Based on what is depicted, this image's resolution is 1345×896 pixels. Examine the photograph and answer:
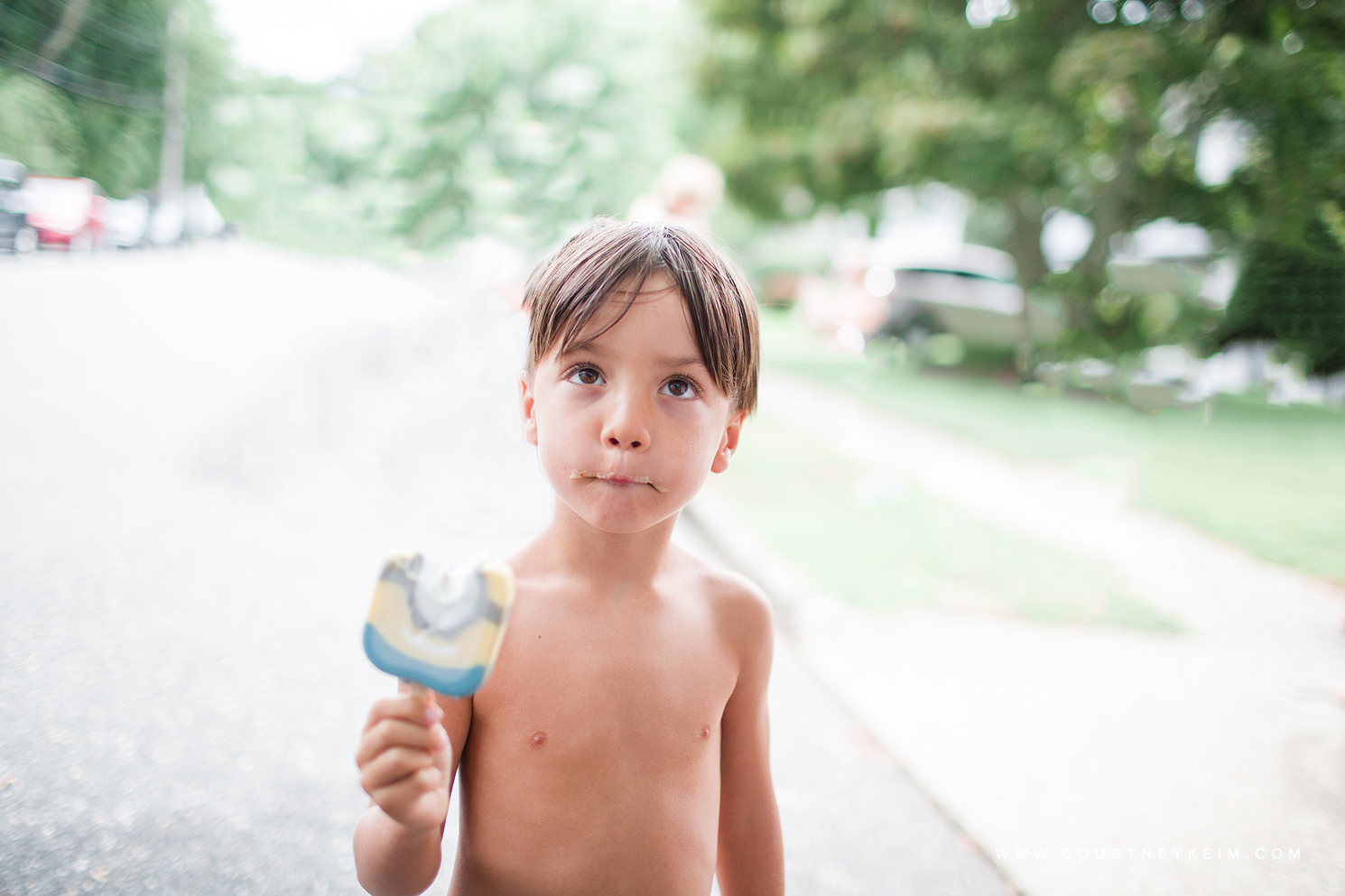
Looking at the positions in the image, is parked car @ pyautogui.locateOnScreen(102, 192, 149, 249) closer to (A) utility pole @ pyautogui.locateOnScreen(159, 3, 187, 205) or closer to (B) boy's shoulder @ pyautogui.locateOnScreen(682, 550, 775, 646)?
(A) utility pole @ pyautogui.locateOnScreen(159, 3, 187, 205)

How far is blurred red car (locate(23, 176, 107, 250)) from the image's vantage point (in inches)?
59.0

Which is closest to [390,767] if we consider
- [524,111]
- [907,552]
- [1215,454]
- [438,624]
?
[438,624]

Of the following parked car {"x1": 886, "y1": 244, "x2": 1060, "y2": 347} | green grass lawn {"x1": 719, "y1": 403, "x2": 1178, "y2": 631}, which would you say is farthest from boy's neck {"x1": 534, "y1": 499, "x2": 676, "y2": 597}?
parked car {"x1": 886, "y1": 244, "x2": 1060, "y2": 347}

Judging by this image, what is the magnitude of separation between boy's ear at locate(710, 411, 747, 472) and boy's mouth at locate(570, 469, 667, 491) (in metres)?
0.19

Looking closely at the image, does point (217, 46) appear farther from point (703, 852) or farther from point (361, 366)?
point (703, 852)

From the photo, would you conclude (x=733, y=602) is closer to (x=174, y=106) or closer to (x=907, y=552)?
(x=174, y=106)

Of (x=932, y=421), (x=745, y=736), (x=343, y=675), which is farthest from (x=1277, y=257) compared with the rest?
(x=932, y=421)

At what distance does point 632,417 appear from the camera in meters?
0.98

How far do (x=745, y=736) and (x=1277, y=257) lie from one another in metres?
3.12

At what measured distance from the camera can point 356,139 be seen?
84.6 inches

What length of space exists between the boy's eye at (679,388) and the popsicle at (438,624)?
296 mm

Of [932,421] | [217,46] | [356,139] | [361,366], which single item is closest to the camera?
[217,46]

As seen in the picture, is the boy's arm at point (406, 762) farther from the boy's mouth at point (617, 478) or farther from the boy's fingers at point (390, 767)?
the boy's mouth at point (617, 478)

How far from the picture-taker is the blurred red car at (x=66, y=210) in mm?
1498
